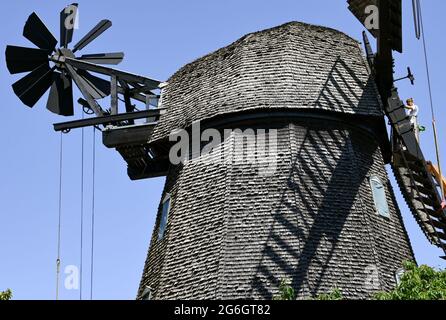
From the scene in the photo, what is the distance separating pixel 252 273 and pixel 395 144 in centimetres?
430

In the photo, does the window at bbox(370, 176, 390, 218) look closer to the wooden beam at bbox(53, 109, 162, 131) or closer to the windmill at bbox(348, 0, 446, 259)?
the windmill at bbox(348, 0, 446, 259)

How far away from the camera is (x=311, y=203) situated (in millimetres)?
16609

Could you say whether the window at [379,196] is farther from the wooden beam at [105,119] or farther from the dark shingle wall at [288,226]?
the wooden beam at [105,119]

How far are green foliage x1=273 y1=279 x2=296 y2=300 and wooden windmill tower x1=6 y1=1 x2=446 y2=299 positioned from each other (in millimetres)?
211

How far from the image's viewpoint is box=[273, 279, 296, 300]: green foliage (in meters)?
14.6

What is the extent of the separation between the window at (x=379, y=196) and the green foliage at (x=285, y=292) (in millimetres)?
2782

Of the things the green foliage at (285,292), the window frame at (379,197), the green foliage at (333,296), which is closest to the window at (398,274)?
the window frame at (379,197)

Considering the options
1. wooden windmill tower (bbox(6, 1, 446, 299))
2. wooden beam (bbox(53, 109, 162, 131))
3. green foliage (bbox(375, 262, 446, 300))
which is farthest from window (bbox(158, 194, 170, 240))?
green foliage (bbox(375, 262, 446, 300))

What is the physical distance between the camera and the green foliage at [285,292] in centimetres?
1457

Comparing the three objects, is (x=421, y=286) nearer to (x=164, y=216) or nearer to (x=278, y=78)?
(x=278, y=78)
